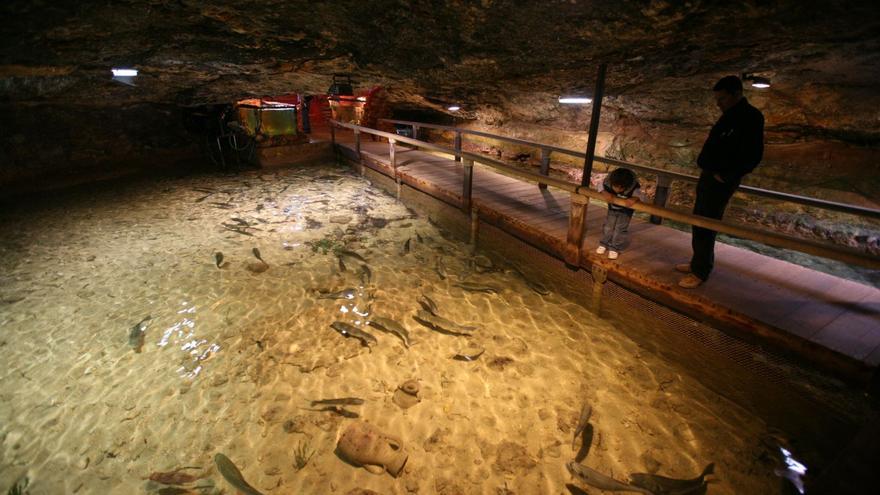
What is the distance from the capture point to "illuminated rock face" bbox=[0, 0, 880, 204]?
157 inches

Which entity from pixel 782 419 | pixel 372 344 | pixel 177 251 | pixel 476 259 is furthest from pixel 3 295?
pixel 782 419

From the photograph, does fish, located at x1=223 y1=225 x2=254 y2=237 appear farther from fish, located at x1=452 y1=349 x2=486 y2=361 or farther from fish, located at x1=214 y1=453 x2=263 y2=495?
fish, located at x1=452 y1=349 x2=486 y2=361

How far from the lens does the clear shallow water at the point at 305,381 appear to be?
313 cm

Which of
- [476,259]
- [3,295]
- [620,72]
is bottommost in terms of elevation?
[3,295]

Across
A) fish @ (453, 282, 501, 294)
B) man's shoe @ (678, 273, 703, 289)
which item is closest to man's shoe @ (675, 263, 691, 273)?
man's shoe @ (678, 273, 703, 289)

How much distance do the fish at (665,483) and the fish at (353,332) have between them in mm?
3015

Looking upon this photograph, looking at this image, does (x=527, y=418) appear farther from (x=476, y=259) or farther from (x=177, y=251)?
(x=177, y=251)

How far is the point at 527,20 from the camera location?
4309mm

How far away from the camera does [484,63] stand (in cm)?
616

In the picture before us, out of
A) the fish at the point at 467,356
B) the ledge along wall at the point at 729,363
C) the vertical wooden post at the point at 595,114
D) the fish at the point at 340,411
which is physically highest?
the vertical wooden post at the point at 595,114

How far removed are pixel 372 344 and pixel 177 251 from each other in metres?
4.76

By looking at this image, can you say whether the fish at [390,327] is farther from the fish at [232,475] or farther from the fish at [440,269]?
the fish at [232,475]

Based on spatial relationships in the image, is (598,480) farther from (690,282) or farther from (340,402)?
(340,402)

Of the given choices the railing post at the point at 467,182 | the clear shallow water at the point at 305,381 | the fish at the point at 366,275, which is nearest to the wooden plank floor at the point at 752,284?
the railing post at the point at 467,182
